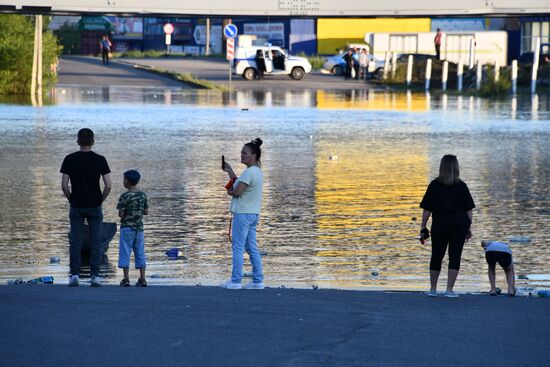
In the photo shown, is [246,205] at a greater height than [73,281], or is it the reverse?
[246,205]

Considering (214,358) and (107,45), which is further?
(107,45)

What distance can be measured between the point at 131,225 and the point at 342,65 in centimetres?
5798

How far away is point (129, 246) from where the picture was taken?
466 inches

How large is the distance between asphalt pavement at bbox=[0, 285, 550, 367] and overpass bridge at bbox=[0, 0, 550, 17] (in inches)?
427

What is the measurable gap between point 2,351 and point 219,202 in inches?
419

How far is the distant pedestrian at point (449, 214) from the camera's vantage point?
1111cm

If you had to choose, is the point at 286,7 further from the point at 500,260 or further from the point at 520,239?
the point at 500,260

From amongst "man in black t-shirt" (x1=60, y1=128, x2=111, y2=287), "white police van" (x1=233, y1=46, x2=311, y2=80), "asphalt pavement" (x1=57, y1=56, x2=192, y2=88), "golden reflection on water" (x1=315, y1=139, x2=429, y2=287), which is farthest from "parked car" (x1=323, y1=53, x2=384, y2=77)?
"man in black t-shirt" (x1=60, y1=128, x2=111, y2=287)

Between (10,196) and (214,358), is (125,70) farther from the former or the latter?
(214,358)

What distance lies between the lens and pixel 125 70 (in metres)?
70.4

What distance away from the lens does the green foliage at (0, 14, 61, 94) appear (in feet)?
159

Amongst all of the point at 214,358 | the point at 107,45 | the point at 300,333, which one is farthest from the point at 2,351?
the point at 107,45

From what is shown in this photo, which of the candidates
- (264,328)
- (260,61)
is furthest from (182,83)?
(264,328)

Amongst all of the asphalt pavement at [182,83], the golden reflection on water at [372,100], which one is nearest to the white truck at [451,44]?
the asphalt pavement at [182,83]
